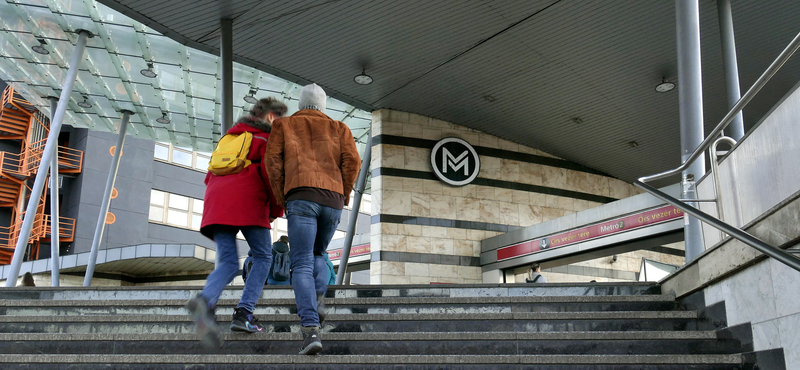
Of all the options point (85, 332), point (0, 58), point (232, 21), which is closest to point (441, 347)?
point (85, 332)

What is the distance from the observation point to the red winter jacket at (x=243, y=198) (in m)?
4.11

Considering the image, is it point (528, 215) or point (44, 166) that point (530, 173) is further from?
point (44, 166)

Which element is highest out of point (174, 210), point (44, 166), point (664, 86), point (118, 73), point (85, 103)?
point (174, 210)

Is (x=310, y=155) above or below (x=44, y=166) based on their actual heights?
below

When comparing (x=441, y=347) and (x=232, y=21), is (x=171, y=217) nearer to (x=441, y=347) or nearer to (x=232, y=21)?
(x=232, y=21)

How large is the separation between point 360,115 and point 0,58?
820cm

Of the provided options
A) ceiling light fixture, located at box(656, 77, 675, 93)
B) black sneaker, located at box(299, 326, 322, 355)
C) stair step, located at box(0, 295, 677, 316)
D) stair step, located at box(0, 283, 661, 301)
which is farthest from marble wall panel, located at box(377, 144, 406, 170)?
black sneaker, located at box(299, 326, 322, 355)

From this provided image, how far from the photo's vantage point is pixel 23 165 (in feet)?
91.2

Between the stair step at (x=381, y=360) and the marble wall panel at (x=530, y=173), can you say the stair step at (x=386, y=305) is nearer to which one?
the stair step at (x=381, y=360)

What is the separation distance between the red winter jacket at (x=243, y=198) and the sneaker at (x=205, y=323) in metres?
0.50

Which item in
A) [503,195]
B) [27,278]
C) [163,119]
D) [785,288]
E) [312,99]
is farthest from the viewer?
[163,119]

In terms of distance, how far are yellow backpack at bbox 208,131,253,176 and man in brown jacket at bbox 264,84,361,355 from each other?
27 centimetres

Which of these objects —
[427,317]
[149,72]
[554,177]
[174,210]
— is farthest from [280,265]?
A: [174,210]

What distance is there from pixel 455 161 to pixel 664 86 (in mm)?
4888
